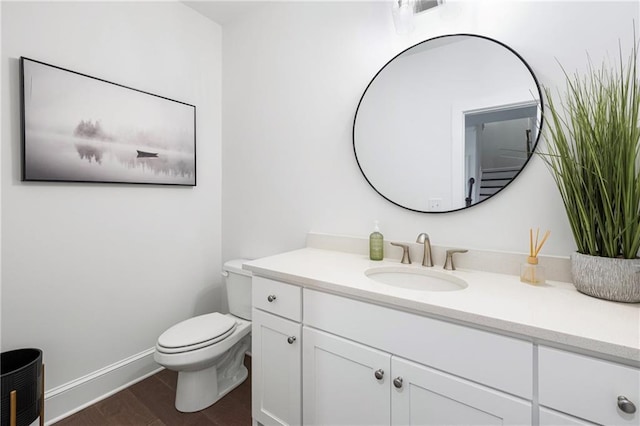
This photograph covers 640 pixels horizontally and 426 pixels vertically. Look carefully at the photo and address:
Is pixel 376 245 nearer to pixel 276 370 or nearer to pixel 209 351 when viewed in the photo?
pixel 276 370

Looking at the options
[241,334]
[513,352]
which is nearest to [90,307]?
[241,334]

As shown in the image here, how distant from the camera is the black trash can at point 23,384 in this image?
1.17 meters

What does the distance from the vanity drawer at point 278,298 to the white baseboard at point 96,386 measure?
3.67ft

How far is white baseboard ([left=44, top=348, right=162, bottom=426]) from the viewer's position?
5.08 ft

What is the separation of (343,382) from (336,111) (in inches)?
55.1

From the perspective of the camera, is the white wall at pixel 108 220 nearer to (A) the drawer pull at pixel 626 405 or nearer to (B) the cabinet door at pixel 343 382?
(B) the cabinet door at pixel 343 382

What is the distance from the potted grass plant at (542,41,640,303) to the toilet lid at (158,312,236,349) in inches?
64.5

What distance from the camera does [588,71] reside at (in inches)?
43.9

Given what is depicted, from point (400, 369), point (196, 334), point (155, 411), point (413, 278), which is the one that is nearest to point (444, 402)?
point (400, 369)

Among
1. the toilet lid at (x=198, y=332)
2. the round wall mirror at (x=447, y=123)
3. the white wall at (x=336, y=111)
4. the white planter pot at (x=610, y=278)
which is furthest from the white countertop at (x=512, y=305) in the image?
the toilet lid at (x=198, y=332)

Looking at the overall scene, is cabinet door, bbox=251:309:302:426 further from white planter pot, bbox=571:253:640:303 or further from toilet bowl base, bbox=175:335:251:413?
white planter pot, bbox=571:253:640:303

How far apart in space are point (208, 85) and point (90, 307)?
169 cm

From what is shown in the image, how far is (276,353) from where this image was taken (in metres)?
1.34

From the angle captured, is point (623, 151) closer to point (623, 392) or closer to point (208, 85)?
point (623, 392)
